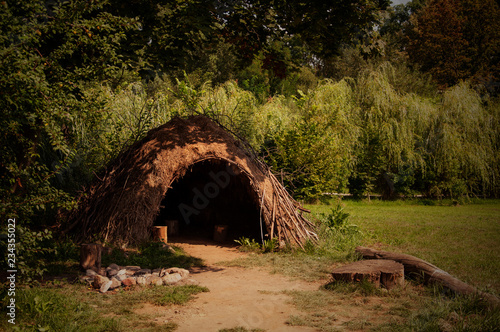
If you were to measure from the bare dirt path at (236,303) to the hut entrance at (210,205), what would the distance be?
3094mm

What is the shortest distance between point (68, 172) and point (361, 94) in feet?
42.4

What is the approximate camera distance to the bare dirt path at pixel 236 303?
14.3ft

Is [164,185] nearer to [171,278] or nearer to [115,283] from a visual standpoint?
[171,278]

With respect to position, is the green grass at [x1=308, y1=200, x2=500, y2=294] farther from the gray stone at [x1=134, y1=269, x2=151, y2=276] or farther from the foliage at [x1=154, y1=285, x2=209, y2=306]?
the gray stone at [x1=134, y1=269, x2=151, y2=276]

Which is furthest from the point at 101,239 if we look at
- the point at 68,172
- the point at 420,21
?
the point at 420,21

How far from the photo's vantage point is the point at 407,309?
4.68 meters

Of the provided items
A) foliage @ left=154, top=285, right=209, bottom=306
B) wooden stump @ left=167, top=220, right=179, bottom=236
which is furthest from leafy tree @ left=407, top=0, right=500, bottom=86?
foliage @ left=154, top=285, right=209, bottom=306

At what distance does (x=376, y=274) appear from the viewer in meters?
5.36

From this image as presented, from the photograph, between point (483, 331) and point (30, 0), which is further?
point (30, 0)

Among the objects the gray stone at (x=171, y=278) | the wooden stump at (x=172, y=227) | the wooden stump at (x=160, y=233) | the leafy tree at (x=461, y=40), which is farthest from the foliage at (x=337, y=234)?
the leafy tree at (x=461, y=40)

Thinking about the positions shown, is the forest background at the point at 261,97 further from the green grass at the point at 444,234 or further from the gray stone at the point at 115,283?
the green grass at the point at 444,234

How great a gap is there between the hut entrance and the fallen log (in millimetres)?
4024

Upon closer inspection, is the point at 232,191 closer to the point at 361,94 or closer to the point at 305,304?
the point at 305,304

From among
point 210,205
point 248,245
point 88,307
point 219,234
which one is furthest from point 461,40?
point 88,307
